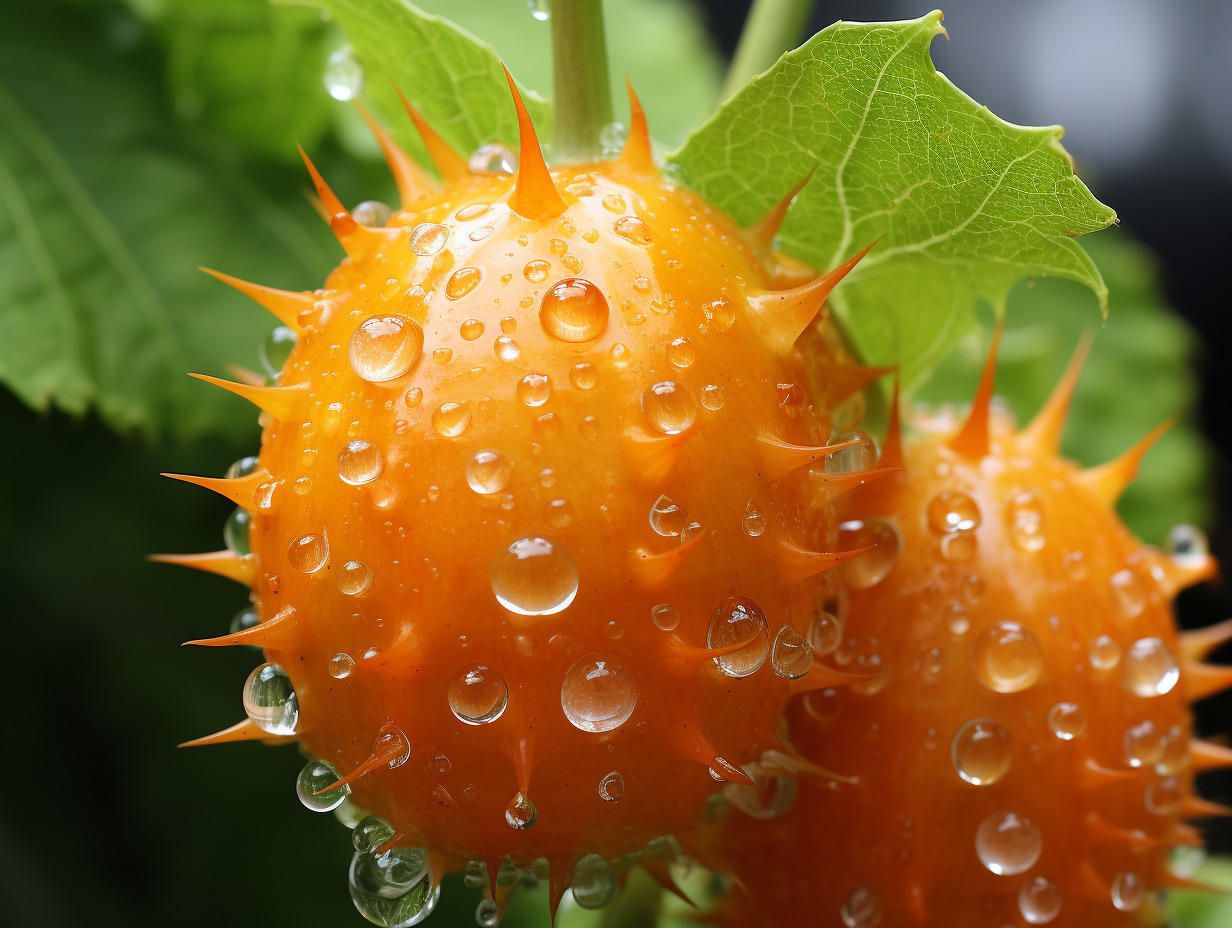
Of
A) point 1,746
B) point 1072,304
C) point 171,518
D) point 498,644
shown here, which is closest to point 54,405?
point 171,518

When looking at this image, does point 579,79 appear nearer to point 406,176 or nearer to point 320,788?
point 406,176

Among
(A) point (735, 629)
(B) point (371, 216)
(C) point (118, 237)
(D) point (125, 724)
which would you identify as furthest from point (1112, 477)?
(D) point (125, 724)

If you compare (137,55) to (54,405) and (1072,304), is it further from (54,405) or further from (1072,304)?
(1072,304)

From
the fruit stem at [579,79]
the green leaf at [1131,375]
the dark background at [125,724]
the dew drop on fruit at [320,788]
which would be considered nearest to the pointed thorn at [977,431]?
the fruit stem at [579,79]

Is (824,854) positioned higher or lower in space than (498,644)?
lower

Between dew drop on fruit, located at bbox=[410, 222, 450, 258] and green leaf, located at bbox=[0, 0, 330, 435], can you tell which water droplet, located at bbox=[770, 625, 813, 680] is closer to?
dew drop on fruit, located at bbox=[410, 222, 450, 258]

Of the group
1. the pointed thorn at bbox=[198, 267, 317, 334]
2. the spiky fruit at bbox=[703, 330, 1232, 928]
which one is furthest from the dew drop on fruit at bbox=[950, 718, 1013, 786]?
the pointed thorn at bbox=[198, 267, 317, 334]

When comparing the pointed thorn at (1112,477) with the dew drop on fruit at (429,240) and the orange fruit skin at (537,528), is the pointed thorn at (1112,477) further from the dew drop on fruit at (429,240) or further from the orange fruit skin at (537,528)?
the dew drop on fruit at (429,240)
